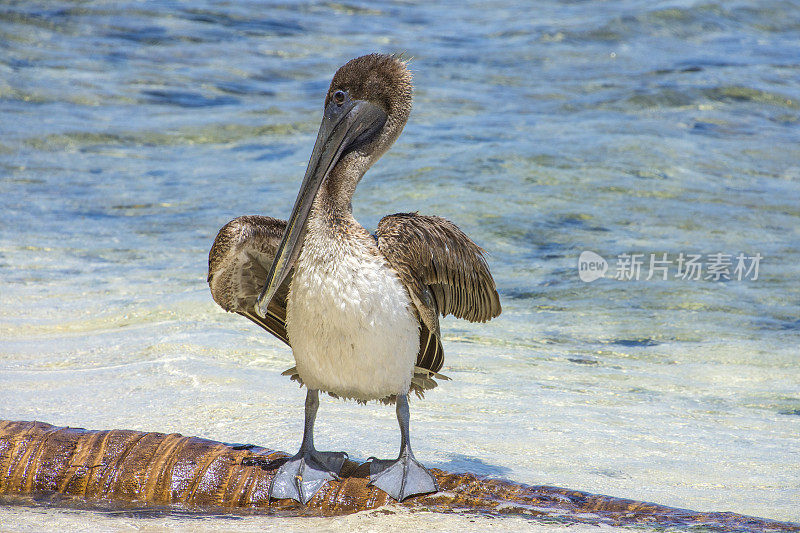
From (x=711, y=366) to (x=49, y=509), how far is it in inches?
165

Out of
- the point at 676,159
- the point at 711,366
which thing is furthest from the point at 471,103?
the point at 711,366

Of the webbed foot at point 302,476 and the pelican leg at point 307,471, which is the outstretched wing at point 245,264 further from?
the webbed foot at point 302,476

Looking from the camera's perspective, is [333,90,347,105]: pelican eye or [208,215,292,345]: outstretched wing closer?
[208,215,292,345]: outstretched wing

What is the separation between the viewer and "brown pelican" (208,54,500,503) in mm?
3121

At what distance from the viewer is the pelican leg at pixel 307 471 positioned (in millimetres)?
3141

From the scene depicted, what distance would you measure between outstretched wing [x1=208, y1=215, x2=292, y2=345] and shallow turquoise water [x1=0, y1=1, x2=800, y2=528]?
681 mm

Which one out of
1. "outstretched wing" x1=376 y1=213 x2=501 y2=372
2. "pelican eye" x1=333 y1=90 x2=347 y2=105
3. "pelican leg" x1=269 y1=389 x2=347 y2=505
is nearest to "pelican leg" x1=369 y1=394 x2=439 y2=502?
"pelican leg" x1=269 y1=389 x2=347 y2=505

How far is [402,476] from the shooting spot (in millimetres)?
3152

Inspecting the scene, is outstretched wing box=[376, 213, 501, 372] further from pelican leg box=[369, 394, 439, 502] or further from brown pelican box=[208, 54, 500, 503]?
pelican leg box=[369, 394, 439, 502]

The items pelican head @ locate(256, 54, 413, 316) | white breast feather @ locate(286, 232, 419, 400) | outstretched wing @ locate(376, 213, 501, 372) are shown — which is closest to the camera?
white breast feather @ locate(286, 232, 419, 400)

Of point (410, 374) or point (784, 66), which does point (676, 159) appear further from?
point (410, 374)

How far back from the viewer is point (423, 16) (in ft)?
63.7

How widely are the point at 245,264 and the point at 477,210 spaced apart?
19.7 feet

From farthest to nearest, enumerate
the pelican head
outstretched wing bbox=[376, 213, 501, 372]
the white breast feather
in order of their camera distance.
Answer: the pelican head < outstretched wing bbox=[376, 213, 501, 372] < the white breast feather
